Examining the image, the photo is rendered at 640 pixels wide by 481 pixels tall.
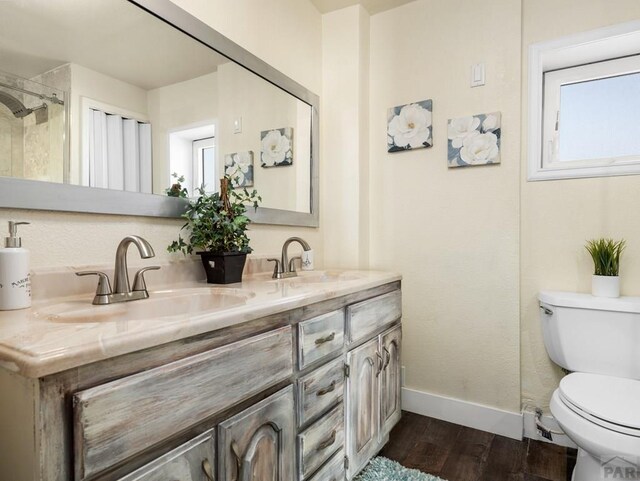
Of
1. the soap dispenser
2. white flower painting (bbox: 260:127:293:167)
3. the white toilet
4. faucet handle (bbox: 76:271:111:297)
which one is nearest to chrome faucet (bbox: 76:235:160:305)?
faucet handle (bbox: 76:271:111:297)

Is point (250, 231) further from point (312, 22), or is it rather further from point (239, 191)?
point (312, 22)

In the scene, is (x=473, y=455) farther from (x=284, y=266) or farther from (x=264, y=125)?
(x=264, y=125)

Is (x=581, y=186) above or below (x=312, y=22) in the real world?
below

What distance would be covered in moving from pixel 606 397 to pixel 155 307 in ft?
4.96

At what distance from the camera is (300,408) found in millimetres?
1078

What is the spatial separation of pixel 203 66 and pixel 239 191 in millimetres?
512

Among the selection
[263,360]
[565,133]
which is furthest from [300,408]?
[565,133]

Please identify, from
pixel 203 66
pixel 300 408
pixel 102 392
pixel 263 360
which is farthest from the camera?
pixel 203 66

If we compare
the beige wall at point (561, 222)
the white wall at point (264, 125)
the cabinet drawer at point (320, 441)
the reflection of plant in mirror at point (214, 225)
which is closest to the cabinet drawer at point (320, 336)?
the cabinet drawer at point (320, 441)

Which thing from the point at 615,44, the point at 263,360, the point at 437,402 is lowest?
the point at 437,402

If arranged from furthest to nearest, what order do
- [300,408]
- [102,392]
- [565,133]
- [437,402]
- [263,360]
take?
[437,402], [565,133], [300,408], [263,360], [102,392]

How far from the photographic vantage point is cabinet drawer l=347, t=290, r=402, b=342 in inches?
54.5

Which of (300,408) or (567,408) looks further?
(567,408)

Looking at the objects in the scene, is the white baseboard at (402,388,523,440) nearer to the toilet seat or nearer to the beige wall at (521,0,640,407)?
the beige wall at (521,0,640,407)
